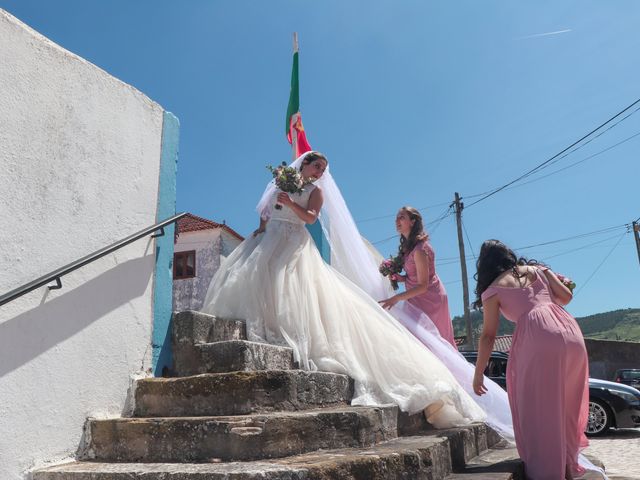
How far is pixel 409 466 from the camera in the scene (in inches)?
112

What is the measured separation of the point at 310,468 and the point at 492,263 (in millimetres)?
2060

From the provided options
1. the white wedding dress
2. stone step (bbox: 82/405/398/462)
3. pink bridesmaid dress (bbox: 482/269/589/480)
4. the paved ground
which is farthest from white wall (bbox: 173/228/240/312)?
pink bridesmaid dress (bbox: 482/269/589/480)

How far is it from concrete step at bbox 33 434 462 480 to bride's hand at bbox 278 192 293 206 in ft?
7.42

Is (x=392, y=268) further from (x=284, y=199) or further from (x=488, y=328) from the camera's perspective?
(x=488, y=328)

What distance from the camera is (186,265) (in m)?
17.3

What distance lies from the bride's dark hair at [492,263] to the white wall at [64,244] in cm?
244

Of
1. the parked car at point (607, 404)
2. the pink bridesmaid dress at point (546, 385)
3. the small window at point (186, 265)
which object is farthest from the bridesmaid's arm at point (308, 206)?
the small window at point (186, 265)

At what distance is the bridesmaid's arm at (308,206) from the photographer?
484 centimetres

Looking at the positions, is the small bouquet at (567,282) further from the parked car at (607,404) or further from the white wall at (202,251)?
the white wall at (202,251)

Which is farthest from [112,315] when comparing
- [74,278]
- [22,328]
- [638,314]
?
[638,314]

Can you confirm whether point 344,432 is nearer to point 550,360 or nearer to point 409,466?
point 409,466

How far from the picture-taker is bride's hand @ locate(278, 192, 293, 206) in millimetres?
4832

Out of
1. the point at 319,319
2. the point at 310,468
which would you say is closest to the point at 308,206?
the point at 319,319

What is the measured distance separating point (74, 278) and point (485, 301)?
274 cm
